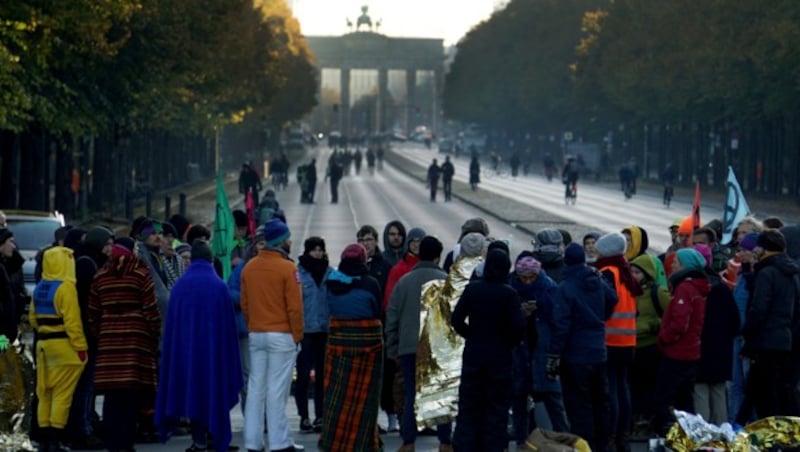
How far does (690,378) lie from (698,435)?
1903 millimetres

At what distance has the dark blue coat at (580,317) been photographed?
13.8m

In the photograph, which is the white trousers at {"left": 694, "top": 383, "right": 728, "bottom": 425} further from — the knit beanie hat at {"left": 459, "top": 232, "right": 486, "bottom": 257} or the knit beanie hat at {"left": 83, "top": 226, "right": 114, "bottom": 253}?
the knit beanie hat at {"left": 83, "top": 226, "right": 114, "bottom": 253}

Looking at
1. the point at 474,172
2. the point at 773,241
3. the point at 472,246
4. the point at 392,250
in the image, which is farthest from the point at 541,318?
the point at 474,172

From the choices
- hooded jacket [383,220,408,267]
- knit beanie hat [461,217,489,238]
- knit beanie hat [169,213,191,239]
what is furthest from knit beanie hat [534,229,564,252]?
knit beanie hat [169,213,191,239]

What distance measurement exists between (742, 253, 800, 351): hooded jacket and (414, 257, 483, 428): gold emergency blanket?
7.53ft

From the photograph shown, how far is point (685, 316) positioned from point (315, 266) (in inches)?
121

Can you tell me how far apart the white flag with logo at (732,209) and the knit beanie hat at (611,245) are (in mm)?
6159

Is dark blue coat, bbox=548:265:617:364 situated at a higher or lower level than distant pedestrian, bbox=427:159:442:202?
higher

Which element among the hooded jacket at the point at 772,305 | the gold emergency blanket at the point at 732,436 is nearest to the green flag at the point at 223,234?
the hooded jacket at the point at 772,305

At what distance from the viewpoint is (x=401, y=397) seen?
15.5 meters

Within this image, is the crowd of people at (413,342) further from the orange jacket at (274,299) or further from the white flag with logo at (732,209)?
the white flag with logo at (732,209)

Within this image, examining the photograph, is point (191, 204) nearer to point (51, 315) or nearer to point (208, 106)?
point (208, 106)

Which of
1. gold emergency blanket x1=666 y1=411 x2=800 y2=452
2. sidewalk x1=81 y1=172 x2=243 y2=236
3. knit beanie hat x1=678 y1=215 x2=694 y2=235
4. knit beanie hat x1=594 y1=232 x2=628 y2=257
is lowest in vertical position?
sidewalk x1=81 y1=172 x2=243 y2=236

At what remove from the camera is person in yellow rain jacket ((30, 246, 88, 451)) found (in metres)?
14.4
